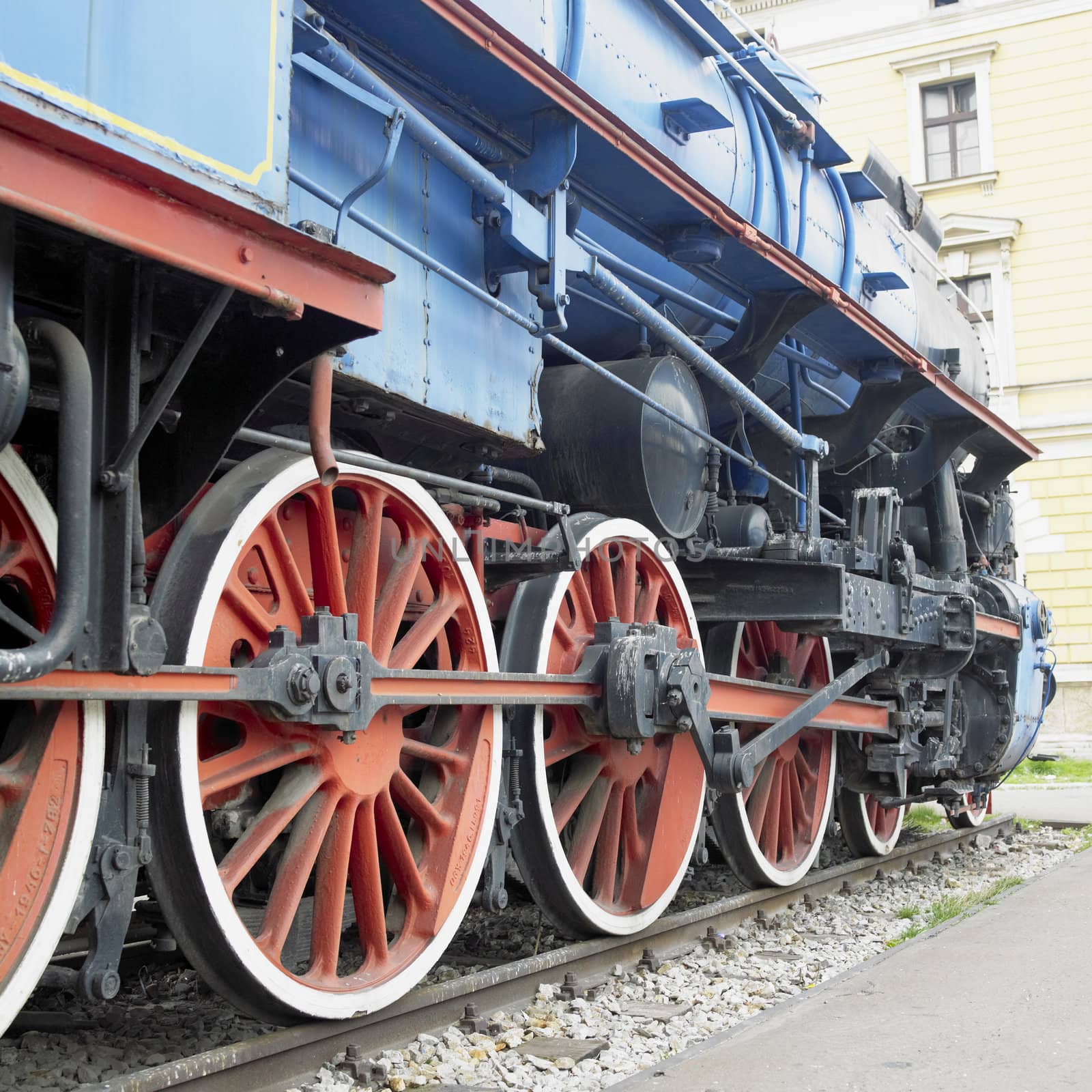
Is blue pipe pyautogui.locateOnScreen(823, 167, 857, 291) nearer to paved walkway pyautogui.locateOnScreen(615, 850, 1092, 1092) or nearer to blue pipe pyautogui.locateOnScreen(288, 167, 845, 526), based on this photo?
blue pipe pyautogui.locateOnScreen(288, 167, 845, 526)

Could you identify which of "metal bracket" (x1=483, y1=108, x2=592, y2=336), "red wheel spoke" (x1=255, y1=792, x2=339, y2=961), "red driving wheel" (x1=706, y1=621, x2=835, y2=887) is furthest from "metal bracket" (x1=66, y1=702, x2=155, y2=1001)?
"red driving wheel" (x1=706, y1=621, x2=835, y2=887)

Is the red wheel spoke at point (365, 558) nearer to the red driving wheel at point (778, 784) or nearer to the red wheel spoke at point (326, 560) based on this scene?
the red wheel spoke at point (326, 560)

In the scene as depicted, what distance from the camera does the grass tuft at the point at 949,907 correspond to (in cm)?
505

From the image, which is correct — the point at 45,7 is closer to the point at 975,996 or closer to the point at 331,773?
the point at 331,773

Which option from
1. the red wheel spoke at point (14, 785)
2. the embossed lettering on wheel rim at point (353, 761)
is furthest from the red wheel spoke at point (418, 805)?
the red wheel spoke at point (14, 785)

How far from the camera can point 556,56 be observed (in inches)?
157

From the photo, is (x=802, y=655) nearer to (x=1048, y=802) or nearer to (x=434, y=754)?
(x=434, y=754)

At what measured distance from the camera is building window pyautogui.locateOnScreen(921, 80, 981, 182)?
70.0 feet

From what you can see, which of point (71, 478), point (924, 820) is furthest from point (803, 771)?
point (71, 478)

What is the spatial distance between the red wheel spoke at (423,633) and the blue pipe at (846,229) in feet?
11.1

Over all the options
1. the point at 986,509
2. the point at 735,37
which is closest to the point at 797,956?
the point at 735,37

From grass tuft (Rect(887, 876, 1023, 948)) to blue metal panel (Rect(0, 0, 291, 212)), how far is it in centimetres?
378

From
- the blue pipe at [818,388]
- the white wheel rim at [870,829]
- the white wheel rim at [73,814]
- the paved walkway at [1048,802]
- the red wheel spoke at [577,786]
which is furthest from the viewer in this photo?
the paved walkway at [1048,802]

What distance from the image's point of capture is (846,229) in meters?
6.29
